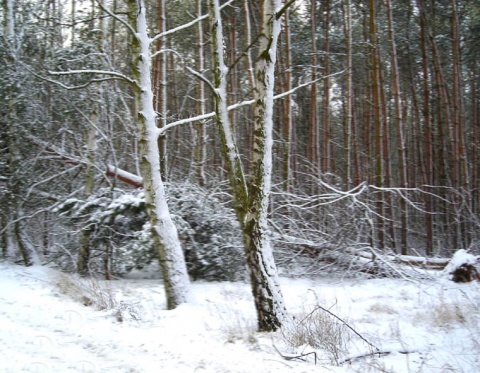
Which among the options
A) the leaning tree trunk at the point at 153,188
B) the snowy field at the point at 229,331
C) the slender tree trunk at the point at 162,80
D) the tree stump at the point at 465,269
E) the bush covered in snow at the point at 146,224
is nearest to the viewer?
the snowy field at the point at 229,331

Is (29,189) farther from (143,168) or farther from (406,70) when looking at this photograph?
(406,70)

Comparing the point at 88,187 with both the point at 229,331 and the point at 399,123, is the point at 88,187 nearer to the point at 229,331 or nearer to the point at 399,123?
the point at 229,331

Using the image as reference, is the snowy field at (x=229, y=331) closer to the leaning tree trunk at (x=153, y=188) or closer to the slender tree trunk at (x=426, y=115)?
the leaning tree trunk at (x=153, y=188)

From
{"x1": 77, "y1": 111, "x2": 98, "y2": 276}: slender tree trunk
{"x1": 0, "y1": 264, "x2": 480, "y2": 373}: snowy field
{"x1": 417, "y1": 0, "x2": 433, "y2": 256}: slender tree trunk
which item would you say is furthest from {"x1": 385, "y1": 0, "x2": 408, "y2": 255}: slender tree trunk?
{"x1": 77, "y1": 111, "x2": 98, "y2": 276}: slender tree trunk

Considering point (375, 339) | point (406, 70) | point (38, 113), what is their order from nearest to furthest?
point (375, 339), point (38, 113), point (406, 70)

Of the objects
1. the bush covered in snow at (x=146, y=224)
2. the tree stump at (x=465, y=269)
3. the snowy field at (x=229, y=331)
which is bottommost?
the snowy field at (x=229, y=331)

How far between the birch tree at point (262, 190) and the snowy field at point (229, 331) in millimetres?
395

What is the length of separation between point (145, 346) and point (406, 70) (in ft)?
59.1

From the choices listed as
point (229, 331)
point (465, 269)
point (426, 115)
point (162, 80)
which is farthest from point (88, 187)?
point (426, 115)

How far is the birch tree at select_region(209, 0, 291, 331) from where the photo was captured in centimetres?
554

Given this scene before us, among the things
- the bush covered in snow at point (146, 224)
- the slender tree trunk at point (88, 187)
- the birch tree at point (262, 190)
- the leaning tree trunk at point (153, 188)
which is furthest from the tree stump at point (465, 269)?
the slender tree trunk at point (88, 187)

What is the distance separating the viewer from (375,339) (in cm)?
522

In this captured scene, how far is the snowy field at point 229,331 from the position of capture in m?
4.35

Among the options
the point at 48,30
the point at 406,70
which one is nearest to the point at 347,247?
the point at 48,30
